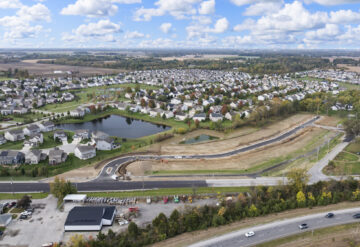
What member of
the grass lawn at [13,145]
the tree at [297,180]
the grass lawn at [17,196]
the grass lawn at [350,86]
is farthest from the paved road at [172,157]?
the grass lawn at [350,86]

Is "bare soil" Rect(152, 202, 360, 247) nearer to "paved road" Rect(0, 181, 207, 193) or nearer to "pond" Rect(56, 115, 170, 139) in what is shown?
"paved road" Rect(0, 181, 207, 193)

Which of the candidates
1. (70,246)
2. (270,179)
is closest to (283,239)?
(270,179)

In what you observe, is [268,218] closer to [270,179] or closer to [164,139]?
[270,179]

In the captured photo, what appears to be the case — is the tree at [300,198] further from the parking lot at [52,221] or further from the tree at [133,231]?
the tree at [133,231]

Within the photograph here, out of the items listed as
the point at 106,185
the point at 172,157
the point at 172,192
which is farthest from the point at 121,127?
the point at 172,192

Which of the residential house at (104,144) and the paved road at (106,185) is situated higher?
the residential house at (104,144)

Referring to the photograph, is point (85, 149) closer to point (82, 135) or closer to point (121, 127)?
point (82, 135)
